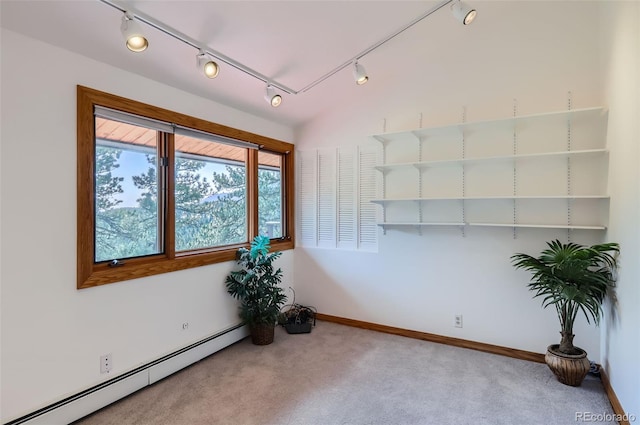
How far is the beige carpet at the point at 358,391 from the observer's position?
2.17 metres

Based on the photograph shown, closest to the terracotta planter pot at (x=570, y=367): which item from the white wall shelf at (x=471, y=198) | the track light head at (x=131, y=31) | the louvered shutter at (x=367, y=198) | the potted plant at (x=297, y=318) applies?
the white wall shelf at (x=471, y=198)

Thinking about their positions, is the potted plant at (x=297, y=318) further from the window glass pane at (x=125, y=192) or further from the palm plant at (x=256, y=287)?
the window glass pane at (x=125, y=192)

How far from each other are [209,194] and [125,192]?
83 cm

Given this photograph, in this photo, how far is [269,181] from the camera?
406 centimetres

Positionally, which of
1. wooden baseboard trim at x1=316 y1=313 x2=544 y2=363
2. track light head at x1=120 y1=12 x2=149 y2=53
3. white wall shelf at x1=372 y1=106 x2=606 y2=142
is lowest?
wooden baseboard trim at x1=316 y1=313 x2=544 y2=363

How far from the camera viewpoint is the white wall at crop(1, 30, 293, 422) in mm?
1850

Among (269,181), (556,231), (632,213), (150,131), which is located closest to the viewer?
(632,213)

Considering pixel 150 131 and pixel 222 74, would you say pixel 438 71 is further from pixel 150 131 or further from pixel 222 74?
pixel 150 131

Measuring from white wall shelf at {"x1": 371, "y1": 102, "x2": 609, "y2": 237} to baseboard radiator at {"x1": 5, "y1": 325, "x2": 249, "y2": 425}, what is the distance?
217 cm

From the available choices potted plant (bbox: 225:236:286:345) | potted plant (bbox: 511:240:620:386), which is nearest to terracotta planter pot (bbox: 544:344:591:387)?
potted plant (bbox: 511:240:620:386)

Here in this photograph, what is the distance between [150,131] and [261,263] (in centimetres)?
157

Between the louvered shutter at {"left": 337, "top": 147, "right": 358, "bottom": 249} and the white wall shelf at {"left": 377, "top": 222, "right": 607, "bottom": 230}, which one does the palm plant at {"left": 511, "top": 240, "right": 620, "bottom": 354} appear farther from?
the louvered shutter at {"left": 337, "top": 147, "right": 358, "bottom": 249}

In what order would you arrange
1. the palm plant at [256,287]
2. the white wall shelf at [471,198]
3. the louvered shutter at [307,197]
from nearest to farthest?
the white wall shelf at [471,198]
the palm plant at [256,287]
the louvered shutter at [307,197]

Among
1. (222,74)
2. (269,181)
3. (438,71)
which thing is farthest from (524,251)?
(222,74)
